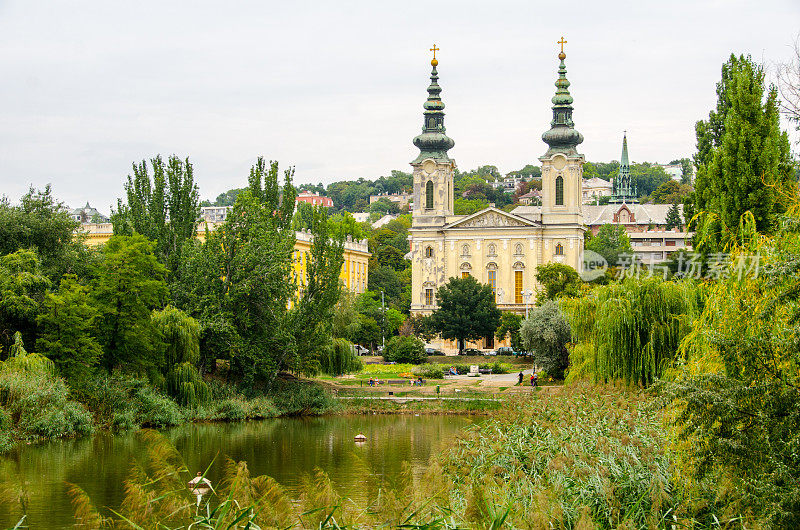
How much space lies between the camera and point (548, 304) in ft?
151

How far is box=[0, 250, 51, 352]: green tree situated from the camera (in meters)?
26.9

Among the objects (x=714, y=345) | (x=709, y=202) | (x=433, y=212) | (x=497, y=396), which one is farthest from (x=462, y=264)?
(x=714, y=345)

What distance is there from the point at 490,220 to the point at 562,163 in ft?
22.6

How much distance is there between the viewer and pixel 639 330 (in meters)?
25.7

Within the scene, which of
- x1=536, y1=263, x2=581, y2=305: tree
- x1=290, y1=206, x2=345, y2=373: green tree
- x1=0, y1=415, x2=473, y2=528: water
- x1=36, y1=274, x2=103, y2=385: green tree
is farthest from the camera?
x1=536, y1=263, x2=581, y2=305: tree

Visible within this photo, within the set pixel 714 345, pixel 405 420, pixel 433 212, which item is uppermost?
pixel 433 212

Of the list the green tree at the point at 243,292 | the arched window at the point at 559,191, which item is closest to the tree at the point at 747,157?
the green tree at the point at 243,292

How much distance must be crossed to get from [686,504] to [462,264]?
62.5 meters

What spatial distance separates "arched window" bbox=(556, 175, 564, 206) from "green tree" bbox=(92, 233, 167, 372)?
4485cm

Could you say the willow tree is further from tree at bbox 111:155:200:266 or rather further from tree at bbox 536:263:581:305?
tree at bbox 536:263:581:305

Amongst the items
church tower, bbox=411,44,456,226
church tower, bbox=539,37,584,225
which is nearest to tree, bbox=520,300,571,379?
church tower, bbox=539,37,584,225

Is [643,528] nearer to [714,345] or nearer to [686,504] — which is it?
[686,504]

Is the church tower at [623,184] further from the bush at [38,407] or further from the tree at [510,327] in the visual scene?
the bush at [38,407]

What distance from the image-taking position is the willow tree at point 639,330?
2519 centimetres
